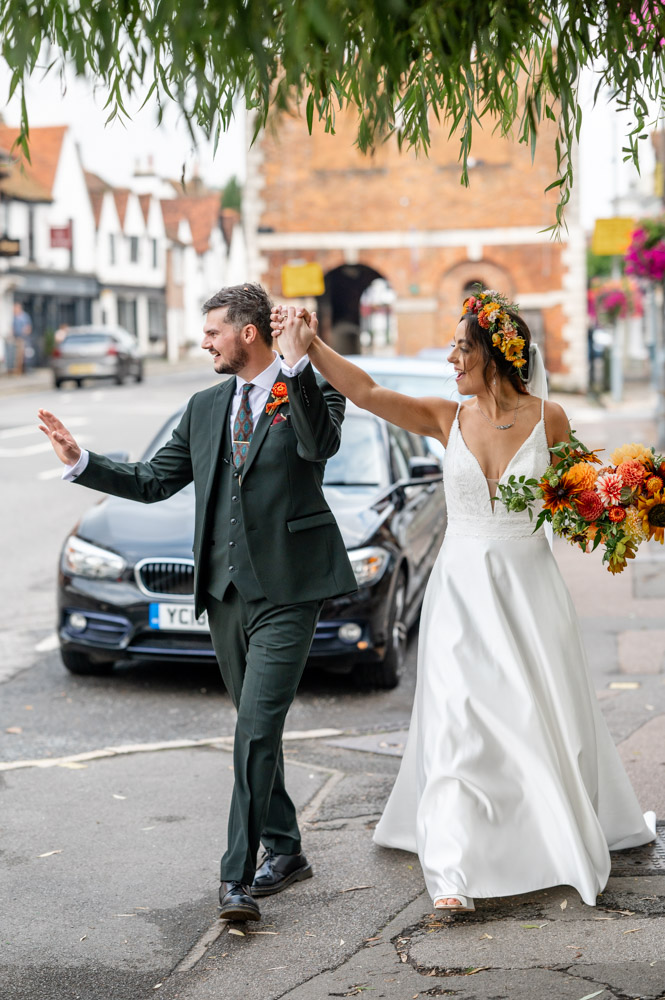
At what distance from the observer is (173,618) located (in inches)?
279

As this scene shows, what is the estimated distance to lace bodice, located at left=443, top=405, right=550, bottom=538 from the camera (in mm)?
4484

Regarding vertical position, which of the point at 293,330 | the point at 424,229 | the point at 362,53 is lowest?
the point at 293,330

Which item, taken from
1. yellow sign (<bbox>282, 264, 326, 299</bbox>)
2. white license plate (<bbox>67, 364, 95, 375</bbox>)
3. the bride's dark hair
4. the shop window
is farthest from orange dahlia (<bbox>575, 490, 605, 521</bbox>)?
the shop window

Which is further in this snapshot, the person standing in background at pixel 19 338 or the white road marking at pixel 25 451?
the person standing in background at pixel 19 338

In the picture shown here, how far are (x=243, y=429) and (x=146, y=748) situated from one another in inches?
95.9

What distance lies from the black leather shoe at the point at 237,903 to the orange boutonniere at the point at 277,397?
1.57 metres

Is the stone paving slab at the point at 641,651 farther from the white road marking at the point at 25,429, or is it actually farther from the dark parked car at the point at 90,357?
the dark parked car at the point at 90,357

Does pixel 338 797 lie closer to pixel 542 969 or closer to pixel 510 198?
pixel 542 969

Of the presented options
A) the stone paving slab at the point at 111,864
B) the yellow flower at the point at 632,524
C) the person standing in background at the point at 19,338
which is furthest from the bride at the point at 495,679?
the person standing in background at the point at 19,338

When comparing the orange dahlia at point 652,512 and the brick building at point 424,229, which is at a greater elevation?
the brick building at point 424,229

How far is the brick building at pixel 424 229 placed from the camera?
39.0 m

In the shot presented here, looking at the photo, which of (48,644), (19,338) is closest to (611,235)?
(48,644)

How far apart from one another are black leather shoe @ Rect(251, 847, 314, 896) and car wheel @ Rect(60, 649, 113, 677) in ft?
11.0

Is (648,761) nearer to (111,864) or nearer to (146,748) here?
(146,748)
